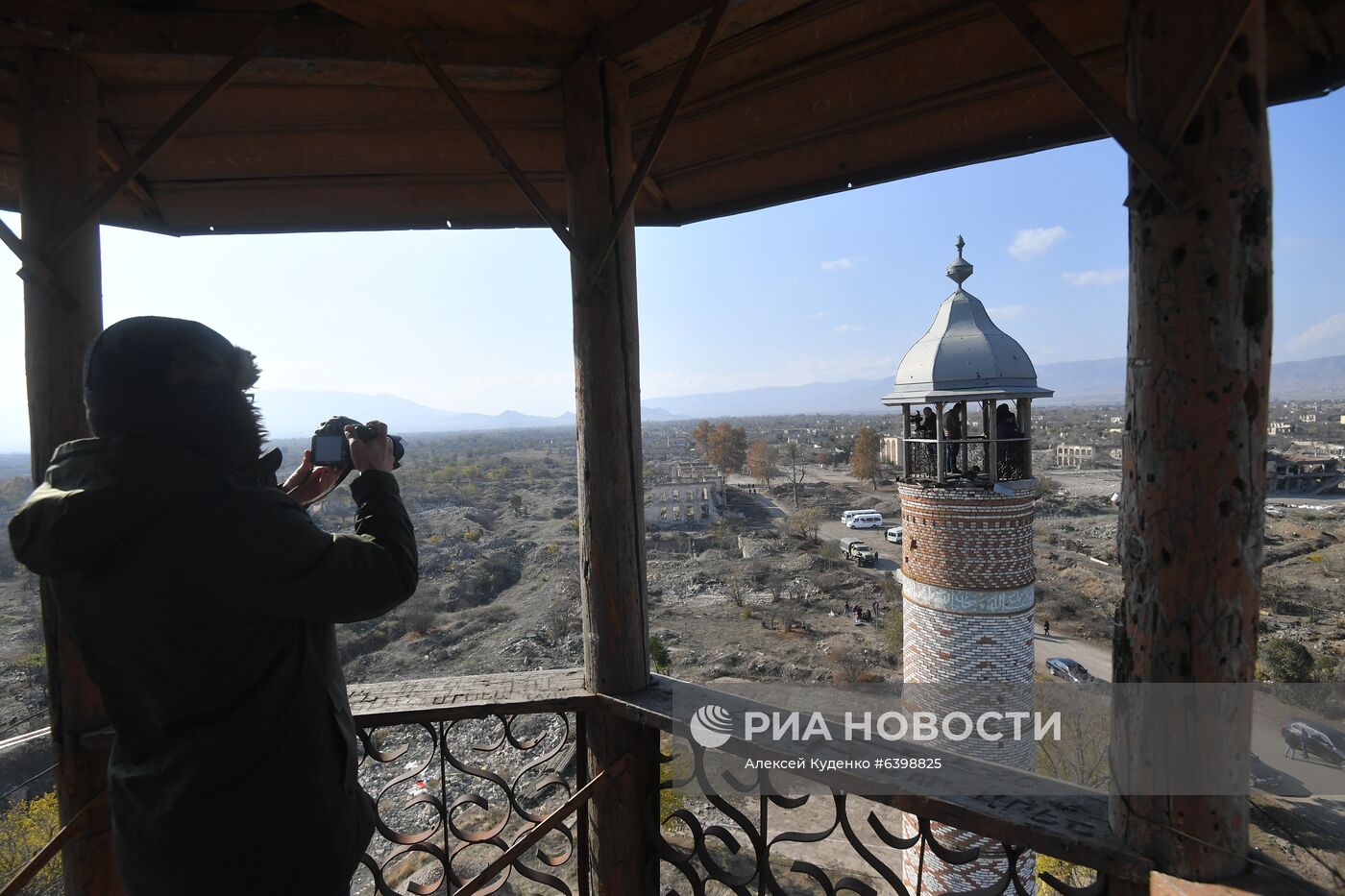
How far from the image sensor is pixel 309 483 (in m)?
1.65

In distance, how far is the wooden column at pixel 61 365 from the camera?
6.23 ft

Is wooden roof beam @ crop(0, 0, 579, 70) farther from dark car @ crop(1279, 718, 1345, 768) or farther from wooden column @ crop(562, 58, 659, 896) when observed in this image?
dark car @ crop(1279, 718, 1345, 768)

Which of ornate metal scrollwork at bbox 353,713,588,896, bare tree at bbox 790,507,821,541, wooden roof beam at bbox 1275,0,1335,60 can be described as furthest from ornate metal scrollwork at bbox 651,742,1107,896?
bare tree at bbox 790,507,821,541

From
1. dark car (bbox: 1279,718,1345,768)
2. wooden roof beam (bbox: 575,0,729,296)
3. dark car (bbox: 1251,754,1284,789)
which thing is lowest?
dark car (bbox: 1279,718,1345,768)

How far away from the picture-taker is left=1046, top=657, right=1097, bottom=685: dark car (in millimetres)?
16531

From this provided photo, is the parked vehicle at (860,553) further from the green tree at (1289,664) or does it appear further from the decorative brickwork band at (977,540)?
the decorative brickwork band at (977,540)

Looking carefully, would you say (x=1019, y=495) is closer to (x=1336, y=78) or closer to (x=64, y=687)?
(x=1336, y=78)

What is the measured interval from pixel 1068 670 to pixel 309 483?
1967 cm

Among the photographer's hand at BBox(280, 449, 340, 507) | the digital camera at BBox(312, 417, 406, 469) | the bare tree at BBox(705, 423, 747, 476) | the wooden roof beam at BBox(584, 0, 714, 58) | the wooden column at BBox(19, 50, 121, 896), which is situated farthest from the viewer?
the bare tree at BBox(705, 423, 747, 476)

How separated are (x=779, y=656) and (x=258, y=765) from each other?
21.1 m

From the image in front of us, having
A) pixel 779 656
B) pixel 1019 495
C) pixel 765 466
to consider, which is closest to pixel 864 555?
pixel 779 656

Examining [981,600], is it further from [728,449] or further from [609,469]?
[728,449]

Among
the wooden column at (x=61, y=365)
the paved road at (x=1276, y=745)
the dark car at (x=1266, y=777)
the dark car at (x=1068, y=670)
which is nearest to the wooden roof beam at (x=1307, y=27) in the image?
the paved road at (x=1276, y=745)

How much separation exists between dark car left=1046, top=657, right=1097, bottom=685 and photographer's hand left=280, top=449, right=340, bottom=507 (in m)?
19.0
